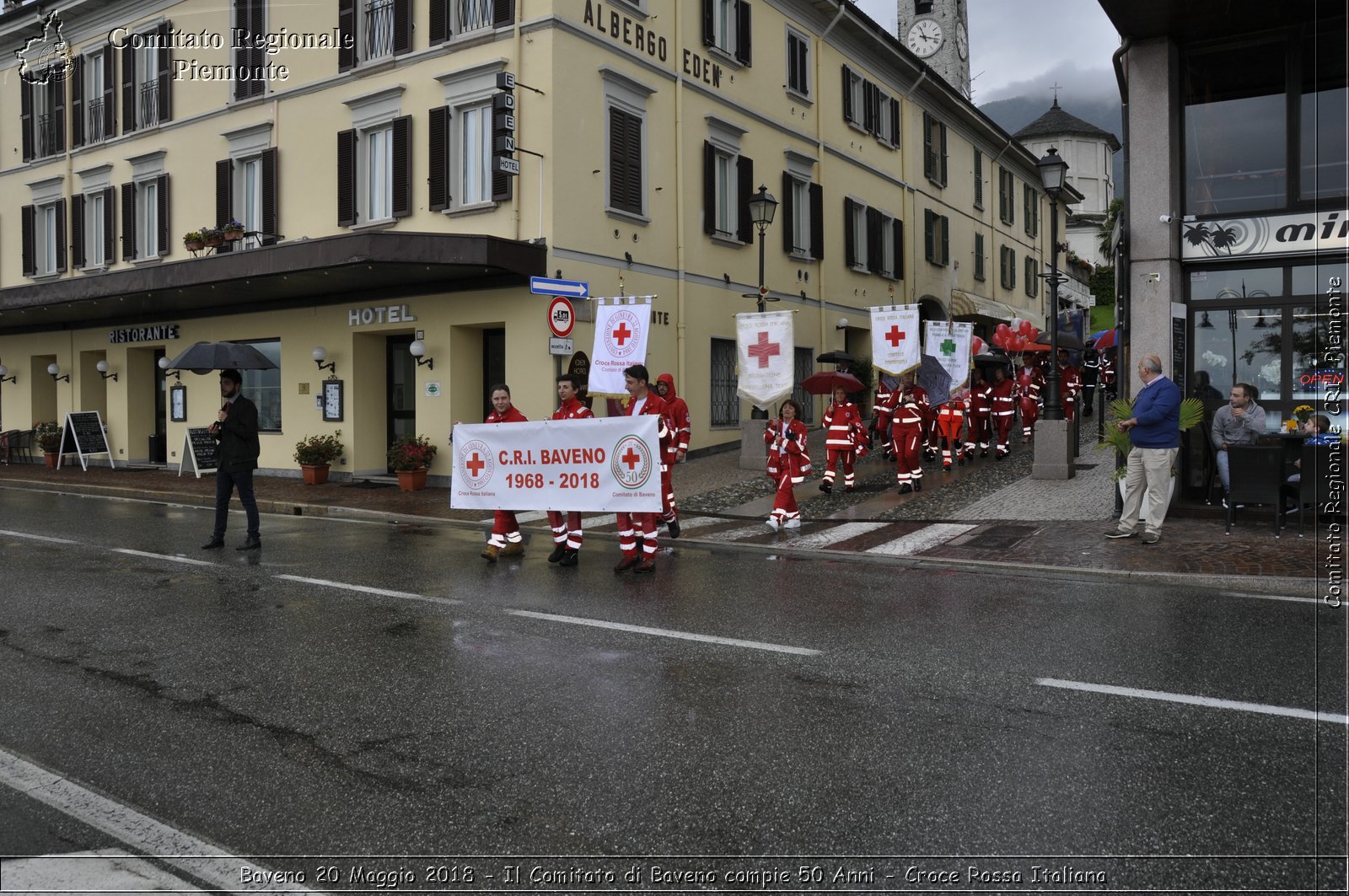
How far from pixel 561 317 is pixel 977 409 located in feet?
28.2

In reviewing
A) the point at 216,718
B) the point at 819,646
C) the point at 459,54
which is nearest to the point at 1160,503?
the point at 819,646

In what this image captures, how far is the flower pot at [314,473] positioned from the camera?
19703mm

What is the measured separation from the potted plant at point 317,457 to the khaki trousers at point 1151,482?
14746 mm

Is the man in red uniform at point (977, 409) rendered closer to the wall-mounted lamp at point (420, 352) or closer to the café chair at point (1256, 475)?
the café chair at point (1256, 475)

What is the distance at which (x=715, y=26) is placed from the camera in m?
21.6

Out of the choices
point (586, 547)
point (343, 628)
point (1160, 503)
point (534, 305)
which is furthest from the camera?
point (534, 305)

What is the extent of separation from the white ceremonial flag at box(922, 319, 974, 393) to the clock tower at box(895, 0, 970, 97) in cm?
2832

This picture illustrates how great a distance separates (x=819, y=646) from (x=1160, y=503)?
6069 millimetres

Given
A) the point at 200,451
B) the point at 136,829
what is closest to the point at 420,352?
the point at 200,451

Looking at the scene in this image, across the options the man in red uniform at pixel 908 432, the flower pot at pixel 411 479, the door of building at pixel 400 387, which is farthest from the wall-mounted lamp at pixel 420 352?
the man in red uniform at pixel 908 432

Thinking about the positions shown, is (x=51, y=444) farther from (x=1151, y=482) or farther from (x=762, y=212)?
(x=1151, y=482)

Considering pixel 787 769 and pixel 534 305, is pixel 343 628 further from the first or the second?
pixel 534 305

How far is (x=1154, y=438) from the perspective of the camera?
10.8 metres

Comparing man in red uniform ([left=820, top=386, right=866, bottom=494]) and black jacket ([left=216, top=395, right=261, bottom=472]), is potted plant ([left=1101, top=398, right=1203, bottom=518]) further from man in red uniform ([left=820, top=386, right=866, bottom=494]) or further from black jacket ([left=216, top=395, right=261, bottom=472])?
black jacket ([left=216, top=395, right=261, bottom=472])
